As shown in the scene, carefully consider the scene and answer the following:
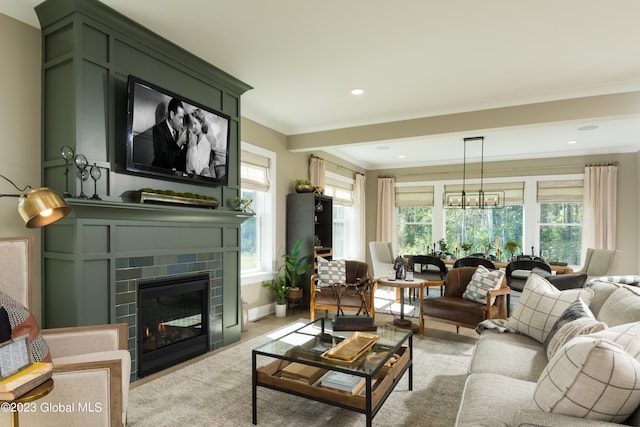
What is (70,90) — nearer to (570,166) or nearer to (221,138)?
(221,138)

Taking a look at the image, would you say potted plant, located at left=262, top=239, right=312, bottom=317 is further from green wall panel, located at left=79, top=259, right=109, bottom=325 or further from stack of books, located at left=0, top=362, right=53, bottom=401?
stack of books, located at left=0, top=362, right=53, bottom=401

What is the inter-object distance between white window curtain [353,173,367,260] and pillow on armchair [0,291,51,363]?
6.17 metres

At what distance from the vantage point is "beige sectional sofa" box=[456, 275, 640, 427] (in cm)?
123

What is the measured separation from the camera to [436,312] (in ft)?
12.7

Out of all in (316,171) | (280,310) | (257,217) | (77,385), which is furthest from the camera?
(316,171)

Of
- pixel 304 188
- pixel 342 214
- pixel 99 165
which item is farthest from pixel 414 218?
pixel 99 165

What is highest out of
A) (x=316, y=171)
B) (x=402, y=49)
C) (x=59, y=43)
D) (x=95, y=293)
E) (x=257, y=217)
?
(x=402, y=49)

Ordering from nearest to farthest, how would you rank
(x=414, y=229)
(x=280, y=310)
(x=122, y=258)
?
(x=122, y=258)
(x=280, y=310)
(x=414, y=229)

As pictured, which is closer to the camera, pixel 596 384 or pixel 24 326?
pixel 596 384

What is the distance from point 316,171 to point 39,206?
4.62 meters

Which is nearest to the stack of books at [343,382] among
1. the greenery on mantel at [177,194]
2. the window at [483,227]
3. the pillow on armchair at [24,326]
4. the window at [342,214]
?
the pillow on armchair at [24,326]

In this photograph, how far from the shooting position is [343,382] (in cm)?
214

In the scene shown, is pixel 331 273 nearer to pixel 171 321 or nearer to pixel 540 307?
pixel 171 321

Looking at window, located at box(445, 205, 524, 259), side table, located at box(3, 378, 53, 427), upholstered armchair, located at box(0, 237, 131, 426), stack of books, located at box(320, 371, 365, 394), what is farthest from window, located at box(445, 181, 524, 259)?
side table, located at box(3, 378, 53, 427)
